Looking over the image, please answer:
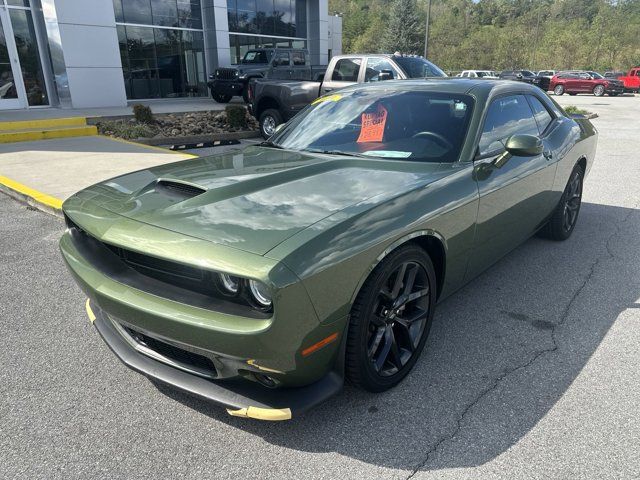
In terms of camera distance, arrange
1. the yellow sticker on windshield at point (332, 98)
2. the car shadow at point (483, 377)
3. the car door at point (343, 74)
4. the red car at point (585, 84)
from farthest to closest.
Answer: the red car at point (585, 84) → the car door at point (343, 74) → the yellow sticker on windshield at point (332, 98) → the car shadow at point (483, 377)

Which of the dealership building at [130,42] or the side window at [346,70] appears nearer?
the side window at [346,70]

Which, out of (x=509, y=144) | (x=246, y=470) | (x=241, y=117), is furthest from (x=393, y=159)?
(x=241, y=117)

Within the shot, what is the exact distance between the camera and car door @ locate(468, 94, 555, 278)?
3.07 metres

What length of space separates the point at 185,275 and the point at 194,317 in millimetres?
238

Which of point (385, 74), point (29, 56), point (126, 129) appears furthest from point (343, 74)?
point (29, 56)

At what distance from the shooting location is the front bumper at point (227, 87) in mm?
17141

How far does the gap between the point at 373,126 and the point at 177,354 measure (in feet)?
6.59

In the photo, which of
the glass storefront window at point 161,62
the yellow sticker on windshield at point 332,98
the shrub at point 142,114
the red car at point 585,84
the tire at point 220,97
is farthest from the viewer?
the red car at point 585,84

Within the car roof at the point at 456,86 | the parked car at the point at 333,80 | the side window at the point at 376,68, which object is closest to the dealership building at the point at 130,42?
the parked car at the point at 333,80

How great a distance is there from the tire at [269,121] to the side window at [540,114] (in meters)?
6.89

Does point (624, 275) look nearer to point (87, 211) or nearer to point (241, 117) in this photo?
point (87, 211)

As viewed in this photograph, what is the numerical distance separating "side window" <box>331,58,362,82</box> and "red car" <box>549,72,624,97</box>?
2692 centimetres

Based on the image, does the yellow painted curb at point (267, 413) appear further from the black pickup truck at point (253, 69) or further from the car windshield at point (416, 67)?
the black pickup truck at point (253, 69)

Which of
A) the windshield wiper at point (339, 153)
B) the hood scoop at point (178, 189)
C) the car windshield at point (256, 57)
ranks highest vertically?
the car windshield at point (256, 57)
